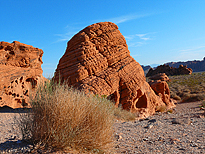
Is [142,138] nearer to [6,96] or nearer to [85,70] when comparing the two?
[85,70]

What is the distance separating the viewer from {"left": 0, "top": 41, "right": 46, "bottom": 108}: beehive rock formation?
32.7 feet

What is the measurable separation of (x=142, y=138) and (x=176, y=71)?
5238 centimetres

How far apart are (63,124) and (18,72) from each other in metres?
8.24

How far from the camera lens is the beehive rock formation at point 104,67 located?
1001 centimetres

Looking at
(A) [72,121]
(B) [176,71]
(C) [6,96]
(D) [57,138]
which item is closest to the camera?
(D) [57,138]

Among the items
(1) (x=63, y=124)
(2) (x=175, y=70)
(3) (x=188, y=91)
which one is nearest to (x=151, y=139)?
(1) (x=63, y=124)

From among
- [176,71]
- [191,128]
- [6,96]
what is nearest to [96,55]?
[6,96]

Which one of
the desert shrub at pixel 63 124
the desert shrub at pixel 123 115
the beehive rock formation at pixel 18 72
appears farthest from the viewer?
the beehive rock formation at pixel 18 72

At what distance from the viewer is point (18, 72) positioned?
10.7 meters

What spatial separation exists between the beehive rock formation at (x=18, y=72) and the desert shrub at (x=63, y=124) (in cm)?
565

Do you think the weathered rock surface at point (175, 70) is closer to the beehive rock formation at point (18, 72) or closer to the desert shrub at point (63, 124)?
the beehive rock formation at point (18, 72)

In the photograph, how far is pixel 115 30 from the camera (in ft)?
39.6

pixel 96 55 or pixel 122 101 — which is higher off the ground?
pixel 96 55

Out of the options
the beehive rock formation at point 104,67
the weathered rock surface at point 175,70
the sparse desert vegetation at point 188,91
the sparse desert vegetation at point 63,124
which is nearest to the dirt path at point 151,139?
the sparse desert vegetation at point 63,124
